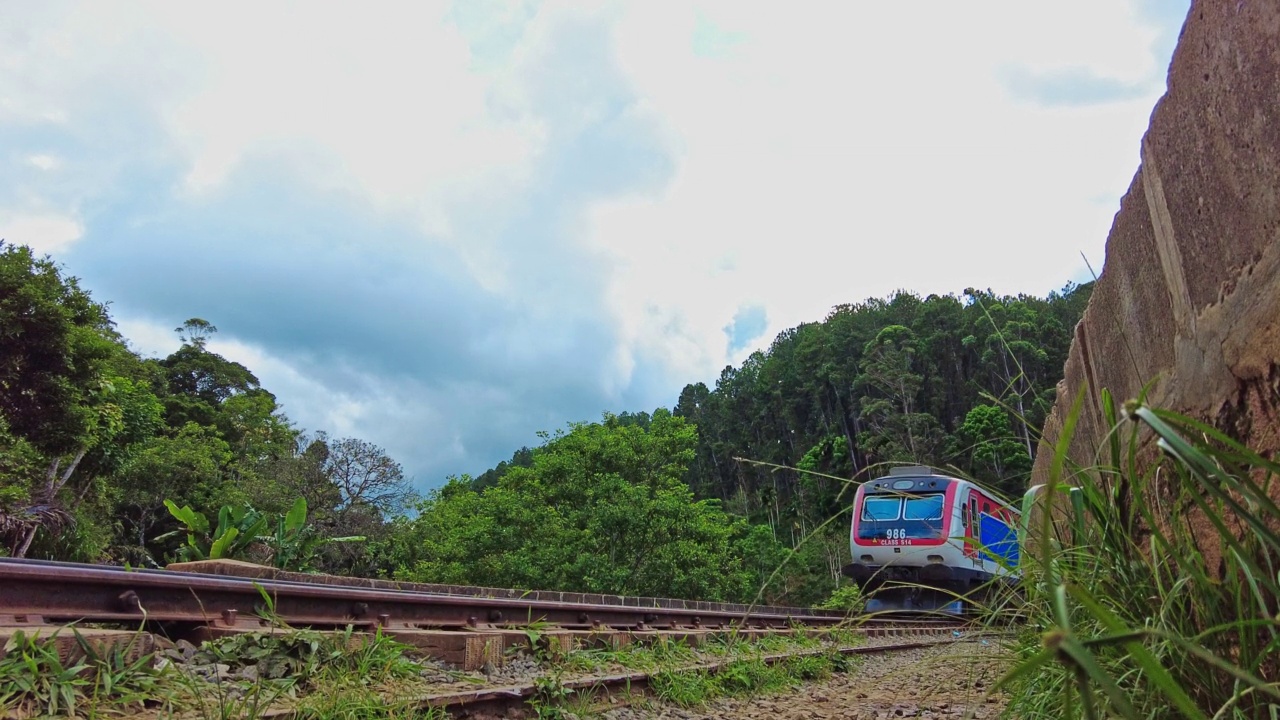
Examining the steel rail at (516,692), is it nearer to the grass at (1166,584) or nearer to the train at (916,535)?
the grass at (1166,584)

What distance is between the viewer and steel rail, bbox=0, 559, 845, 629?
2969 mm

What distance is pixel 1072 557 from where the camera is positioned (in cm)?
191

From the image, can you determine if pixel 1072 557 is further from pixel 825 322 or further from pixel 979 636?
pixel 825 322

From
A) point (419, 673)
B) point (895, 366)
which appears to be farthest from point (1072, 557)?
point (895, 366)

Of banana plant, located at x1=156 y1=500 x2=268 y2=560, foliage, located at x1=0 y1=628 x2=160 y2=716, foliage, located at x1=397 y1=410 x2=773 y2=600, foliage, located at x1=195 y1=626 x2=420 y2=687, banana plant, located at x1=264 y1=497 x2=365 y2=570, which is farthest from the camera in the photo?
foliage, located at x1=397 y1=410 x2=773 y2=600

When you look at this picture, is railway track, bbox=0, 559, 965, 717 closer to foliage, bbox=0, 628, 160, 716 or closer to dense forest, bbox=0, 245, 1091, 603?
foliage, bbox=0, 628, 160, 716

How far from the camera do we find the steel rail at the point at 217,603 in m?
2.97

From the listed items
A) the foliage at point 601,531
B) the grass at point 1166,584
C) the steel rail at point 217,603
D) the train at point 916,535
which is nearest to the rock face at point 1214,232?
the grass at point 1166,584

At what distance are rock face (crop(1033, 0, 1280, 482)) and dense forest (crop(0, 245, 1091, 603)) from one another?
39cm

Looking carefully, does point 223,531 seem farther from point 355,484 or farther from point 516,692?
point 516,692

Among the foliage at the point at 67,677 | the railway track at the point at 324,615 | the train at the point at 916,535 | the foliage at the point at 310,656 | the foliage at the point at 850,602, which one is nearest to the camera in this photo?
the foliage at the point at 67,677

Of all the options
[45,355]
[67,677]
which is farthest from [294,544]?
[67,677]

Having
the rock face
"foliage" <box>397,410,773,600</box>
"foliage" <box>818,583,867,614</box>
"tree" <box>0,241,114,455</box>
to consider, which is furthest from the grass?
"tree" <box>0,241,114,455</box>

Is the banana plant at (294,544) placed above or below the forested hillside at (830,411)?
below
